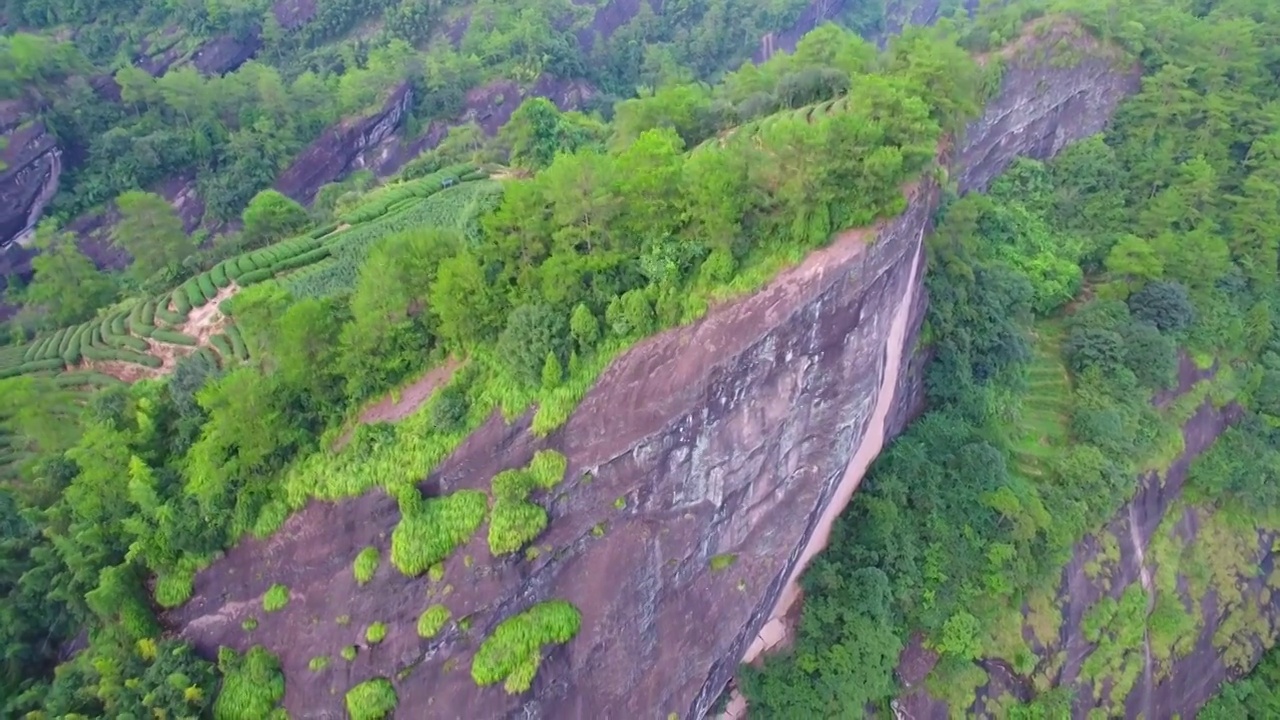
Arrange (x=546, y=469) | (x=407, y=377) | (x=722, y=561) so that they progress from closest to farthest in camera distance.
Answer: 1. (x=546, y=469)
2. (x=407, y=377)
3. (x=722, y=561)

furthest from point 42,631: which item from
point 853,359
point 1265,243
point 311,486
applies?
point 1265,243

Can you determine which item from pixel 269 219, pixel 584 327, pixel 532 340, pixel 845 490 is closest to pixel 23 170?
pixel 269 219

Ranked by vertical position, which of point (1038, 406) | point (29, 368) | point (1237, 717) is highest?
point (29, 368)

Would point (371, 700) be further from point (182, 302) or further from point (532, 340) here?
point (182, 302)

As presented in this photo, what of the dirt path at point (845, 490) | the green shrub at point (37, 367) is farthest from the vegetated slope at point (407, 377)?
the green shrub at point (37, 367)

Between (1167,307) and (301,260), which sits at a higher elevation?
(301,260)

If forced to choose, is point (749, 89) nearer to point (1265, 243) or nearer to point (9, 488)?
point (1265, 243)
